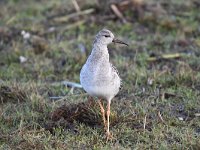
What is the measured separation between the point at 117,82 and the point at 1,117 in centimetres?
138

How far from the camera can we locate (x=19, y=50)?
8742 millimetres

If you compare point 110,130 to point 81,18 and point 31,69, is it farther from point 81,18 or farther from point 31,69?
point 81,18

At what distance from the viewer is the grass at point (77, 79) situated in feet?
18.6

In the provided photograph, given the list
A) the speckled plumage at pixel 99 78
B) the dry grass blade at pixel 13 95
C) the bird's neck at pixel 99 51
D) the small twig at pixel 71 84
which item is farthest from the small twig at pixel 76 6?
the speckled plumage at pixel 99 78

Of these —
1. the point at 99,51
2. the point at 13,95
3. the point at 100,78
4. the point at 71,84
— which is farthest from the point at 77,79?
the point at 100,78

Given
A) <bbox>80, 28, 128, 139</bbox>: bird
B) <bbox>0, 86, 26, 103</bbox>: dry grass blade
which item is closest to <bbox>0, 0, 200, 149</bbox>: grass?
<bbox>0, 86, 26, 103</bbox>: dry grass blade

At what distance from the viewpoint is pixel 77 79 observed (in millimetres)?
7855

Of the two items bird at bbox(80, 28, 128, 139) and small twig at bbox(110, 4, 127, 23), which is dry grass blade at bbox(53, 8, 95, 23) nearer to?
small twig at bbox(110, 4, 127, 23)

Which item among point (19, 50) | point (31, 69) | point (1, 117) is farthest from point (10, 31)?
point (1, 117)

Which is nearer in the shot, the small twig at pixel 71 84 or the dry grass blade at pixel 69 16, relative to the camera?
the small twig at pixel 71 84

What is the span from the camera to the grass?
18.6ft

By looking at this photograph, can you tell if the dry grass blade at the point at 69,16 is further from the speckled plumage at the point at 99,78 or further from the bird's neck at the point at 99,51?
the speckled plumage at the point at 99,78

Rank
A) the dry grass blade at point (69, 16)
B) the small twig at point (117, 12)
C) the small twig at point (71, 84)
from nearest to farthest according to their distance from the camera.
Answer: the small twig at point (71, 84), the dry grass blade at point (69, 16), the small twig at point (117, 12)

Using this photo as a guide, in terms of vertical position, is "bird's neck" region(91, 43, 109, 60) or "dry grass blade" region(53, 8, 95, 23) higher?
"bird's neck" region(91, 43, 109, 60)
